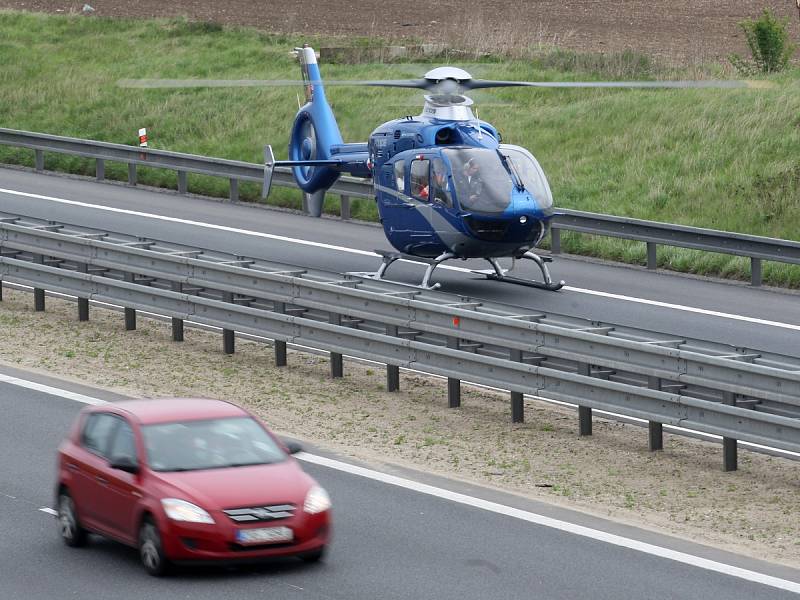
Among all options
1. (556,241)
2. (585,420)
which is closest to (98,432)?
(585,420)

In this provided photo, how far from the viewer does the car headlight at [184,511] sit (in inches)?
416

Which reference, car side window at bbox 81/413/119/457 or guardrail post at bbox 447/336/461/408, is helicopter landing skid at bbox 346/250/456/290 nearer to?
guardrail post at bbox 447/336/461/408

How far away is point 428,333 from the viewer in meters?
16.6

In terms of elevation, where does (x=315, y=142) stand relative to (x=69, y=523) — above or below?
above

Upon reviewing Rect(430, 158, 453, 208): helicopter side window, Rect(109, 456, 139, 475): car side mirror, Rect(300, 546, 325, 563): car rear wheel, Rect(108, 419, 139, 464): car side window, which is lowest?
Rect(300, 546, 325, 563): car rear wheel

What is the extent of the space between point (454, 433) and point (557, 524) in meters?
3.06

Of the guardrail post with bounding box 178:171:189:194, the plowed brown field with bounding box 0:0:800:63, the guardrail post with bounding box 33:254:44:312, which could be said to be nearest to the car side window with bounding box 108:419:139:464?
the guardrail post with bounding box 33:254:44:312

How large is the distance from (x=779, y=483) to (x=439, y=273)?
10.3 meters

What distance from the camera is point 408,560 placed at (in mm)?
11453

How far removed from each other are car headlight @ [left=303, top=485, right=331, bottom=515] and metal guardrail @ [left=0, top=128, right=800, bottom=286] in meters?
11.8

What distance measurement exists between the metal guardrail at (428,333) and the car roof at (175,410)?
4093mm

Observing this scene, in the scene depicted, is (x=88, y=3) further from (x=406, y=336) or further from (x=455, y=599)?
(x=455, y=599)

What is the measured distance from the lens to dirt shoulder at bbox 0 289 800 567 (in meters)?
12.9

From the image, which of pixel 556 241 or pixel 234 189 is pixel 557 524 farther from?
pixel 234 189
